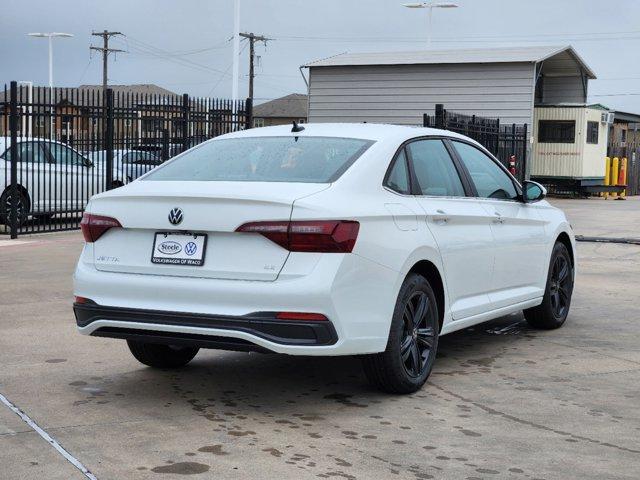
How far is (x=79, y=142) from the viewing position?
62.2ft

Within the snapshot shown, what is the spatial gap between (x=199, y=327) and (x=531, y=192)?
358 cm

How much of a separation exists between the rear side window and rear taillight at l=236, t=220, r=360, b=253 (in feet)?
2.86

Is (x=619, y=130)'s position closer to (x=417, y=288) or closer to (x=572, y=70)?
(x=572, y=70)

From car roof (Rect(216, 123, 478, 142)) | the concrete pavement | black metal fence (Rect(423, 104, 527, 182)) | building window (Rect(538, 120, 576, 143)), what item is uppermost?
building window (Rect(538, 120, 576, 143))

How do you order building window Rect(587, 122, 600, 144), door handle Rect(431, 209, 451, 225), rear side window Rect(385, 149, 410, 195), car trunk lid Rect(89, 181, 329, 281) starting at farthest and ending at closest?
building window Rect(587, 122, 600, 144)
door handle Rect(431, 209, 451, 225)
rear side window Rect(385, 149, 410, 195)
car trunk lid Rect(89, 181, 329, 281)

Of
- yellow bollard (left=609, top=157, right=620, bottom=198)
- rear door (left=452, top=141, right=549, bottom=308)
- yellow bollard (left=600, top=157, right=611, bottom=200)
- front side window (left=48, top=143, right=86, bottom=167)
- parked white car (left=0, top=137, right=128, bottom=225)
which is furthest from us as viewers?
yellow bollard (left=609, top=157, right=620, bottom=198)

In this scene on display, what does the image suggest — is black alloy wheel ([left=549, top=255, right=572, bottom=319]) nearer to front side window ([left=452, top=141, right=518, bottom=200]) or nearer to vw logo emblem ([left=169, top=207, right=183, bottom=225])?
front side window ([left=452, top=141, right=518, bottom=200])

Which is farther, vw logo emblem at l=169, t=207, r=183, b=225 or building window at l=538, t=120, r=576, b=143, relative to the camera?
building window at l=538, t=120, r=576, b=143

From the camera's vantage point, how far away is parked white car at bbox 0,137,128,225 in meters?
17.9

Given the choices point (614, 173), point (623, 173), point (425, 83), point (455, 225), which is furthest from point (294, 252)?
point (623, 173)

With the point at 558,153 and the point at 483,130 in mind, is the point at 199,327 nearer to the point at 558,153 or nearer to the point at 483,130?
the point at 483,130

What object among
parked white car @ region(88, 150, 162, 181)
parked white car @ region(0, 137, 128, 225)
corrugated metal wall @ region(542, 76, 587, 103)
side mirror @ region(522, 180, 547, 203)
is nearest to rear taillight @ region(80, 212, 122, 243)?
side mirror @ region(522, 180, 547, 203)

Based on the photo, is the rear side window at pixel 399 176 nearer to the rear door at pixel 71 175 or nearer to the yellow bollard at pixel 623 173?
the rear door at pixel 71 175

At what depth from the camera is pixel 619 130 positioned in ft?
158
